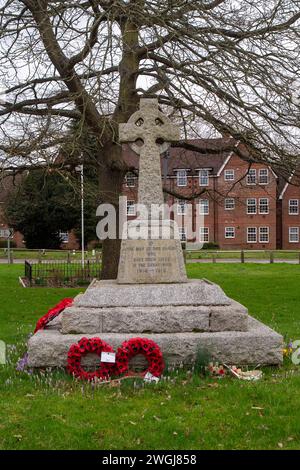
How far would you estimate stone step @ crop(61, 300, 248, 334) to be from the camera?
779 cm

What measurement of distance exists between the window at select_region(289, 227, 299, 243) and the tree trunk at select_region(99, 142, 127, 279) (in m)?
44.6

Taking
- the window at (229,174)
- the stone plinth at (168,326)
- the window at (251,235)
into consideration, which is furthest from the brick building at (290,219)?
the stone plinth at (168,326)

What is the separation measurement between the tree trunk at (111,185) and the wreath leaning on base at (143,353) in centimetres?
937

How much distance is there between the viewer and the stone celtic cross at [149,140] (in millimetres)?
9250

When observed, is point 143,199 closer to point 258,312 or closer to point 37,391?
point 37,391

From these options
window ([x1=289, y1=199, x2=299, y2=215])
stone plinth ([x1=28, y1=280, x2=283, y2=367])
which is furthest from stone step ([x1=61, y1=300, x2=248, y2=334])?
window ([x1=289, y1=199, x2=299, y2=215])

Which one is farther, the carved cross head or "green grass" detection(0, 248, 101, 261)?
"green grass" detection(0, 248, 101, 261)

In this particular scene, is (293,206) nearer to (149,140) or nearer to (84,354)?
(149,140)

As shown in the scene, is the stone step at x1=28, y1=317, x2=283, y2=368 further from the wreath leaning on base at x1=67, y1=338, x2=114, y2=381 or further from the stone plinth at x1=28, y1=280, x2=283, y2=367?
the wreath leaning on base at x1=67, y1=338, x2=114, y2=381

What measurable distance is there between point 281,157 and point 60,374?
9.57m

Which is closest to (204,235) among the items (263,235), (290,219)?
(263,235)

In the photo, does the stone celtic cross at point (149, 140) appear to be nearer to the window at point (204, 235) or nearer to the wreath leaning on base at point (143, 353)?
the wreath leaning on base at point (143, 353)

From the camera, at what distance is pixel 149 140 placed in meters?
9.38
